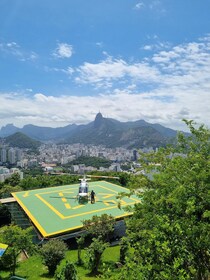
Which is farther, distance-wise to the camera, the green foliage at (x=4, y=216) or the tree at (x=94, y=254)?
the green foliage at (x=4, y=216)

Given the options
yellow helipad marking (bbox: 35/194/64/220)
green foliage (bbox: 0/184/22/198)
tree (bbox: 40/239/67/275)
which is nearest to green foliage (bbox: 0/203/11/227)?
yellow helipad marking (bbox: 35/194/64/220)

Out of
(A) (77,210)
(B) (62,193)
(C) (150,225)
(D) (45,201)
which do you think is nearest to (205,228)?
(C) (150,225)

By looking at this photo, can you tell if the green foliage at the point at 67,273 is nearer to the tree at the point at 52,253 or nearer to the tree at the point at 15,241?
the tree at the point at 52,253

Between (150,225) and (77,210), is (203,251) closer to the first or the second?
(150,225)

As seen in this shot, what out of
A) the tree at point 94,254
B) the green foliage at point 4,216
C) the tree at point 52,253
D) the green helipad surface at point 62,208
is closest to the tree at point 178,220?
the tree at point 94,254

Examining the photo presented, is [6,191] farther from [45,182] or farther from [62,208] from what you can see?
[62,208]

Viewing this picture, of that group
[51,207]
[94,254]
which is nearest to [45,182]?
[51,207]

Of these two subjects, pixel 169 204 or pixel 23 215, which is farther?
pixel 23 215
